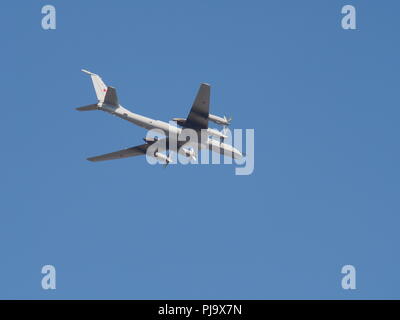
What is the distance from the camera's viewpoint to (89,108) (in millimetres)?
61062

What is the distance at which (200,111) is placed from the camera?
59.7 m

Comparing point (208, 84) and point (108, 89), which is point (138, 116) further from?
point (208, 84)

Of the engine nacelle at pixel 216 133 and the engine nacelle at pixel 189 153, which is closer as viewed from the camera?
the engine nacelle at pixel 216 133

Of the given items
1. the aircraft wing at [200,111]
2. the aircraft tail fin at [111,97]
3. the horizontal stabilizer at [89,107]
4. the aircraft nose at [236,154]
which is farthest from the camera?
the aircraft nose at [236,154]

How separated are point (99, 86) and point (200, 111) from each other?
10.4 meters

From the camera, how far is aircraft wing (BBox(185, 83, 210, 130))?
58041mm

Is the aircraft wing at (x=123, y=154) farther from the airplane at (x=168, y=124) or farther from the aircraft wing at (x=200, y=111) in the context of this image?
the aircraft wing at (x=200, y=111)

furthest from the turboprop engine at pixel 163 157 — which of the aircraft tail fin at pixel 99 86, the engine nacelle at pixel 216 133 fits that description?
the aircraft tail fin at pixel 99 86

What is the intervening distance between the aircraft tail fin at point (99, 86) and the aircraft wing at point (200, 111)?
334 inches

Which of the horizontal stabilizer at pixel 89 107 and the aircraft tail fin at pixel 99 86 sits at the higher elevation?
the aircraft tail fin at pixel 99 86

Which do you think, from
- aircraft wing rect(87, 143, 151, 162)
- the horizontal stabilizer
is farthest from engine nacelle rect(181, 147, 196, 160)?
the horizontal stabilizer

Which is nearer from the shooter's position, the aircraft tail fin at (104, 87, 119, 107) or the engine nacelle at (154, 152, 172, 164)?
the aircraft tail fin at (104, 87, 119, 107)

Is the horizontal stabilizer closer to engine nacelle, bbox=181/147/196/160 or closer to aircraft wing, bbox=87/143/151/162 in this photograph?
aircraft wing, bbox=87/143/151/162

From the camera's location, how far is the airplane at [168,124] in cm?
5972
